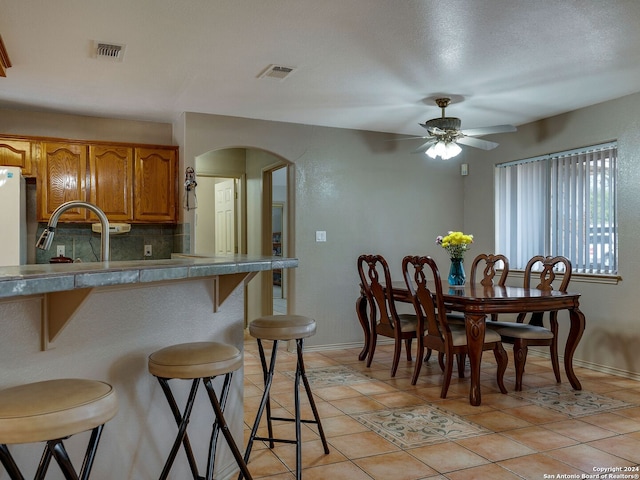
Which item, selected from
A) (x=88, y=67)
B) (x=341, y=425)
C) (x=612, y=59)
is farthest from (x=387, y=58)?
(x=341, y=425)

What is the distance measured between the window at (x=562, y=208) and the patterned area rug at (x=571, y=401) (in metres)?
1.30

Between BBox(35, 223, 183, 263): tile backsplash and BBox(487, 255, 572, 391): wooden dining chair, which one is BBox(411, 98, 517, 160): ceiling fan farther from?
BBox(35, 223, 183, 263): tile backsplash

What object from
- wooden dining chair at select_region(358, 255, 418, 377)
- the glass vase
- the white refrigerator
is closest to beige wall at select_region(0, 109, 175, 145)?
the white refrigerator

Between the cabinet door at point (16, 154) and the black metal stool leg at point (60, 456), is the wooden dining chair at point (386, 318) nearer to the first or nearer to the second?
the cabinet door at point (16, 154)

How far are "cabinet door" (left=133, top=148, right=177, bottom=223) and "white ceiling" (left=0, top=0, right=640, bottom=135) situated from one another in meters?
0.40

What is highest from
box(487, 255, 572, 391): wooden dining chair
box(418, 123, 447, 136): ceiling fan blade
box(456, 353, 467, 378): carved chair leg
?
box(418, 123, 447, 136): ceiling fan blade

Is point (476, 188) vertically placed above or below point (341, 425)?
above

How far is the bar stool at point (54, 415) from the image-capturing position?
1.18 meters

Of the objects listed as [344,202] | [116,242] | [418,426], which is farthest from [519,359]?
[116,242]

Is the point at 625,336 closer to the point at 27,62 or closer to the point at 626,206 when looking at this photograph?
the point at 626,206

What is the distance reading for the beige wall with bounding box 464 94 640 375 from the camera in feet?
14.1

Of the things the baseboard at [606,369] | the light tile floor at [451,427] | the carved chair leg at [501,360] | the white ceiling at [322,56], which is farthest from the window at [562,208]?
the carved chair leg at [501,360]

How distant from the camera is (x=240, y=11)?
8.93ft

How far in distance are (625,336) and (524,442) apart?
210 centimetres
